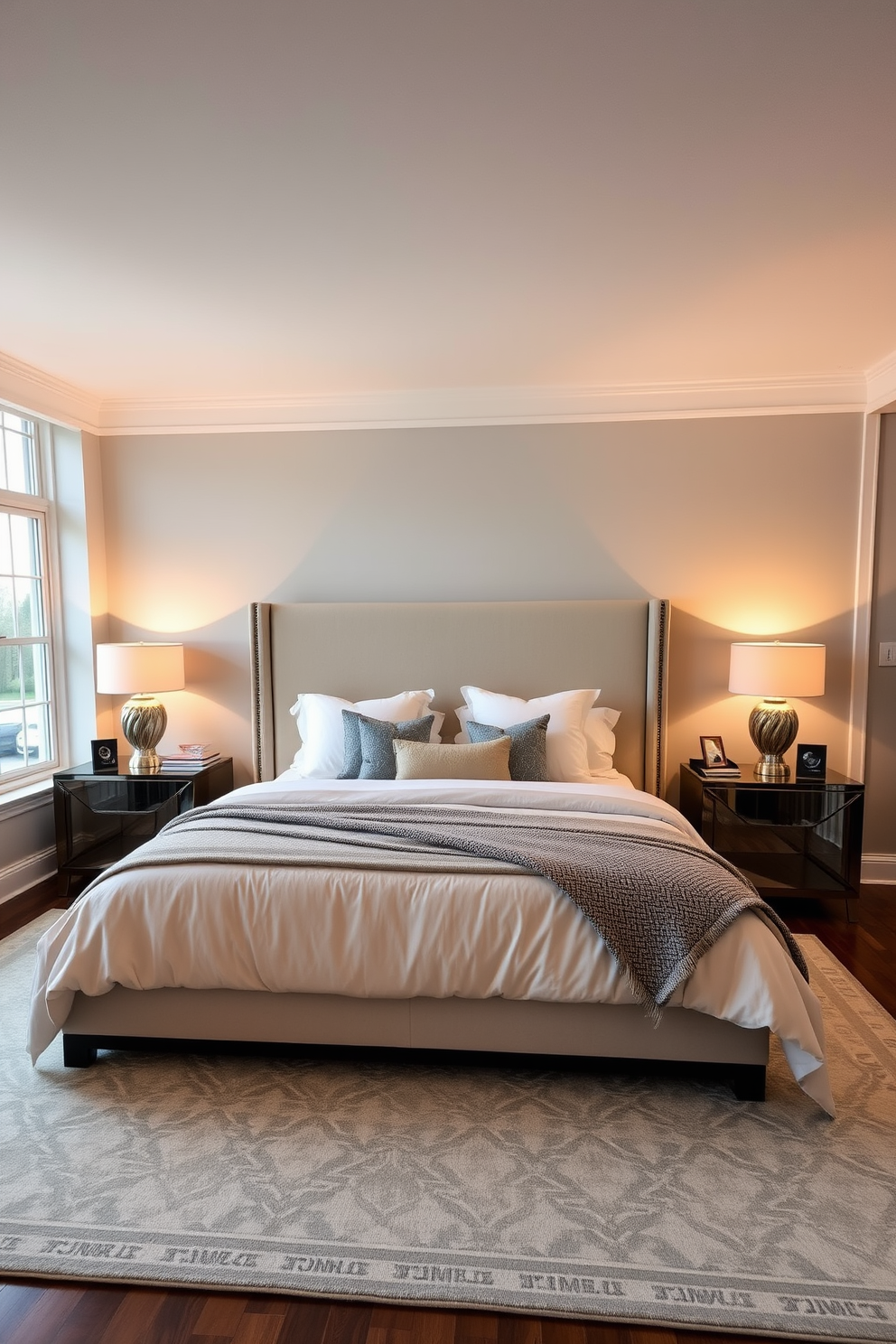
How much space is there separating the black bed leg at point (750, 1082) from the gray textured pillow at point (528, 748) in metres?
1.52

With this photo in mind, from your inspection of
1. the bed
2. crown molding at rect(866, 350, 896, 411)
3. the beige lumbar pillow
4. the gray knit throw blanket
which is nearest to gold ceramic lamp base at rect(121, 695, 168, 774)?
the gray knit throw blanket

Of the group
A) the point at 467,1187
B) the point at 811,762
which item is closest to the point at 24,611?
the point at 467,1187

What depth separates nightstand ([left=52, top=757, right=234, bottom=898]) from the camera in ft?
13.3

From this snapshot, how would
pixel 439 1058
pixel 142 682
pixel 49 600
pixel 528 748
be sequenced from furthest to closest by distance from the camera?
pixel 49 600
pixel 142 682
pixel 528 748
pixel 439 1058

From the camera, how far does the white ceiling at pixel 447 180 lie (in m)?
1.67

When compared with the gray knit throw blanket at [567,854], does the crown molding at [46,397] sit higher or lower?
higher

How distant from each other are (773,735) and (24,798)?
3.70m

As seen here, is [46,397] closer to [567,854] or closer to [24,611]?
[24,611]

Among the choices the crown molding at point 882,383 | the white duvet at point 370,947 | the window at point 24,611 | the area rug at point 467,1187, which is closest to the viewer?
the area rug at point 467,1187

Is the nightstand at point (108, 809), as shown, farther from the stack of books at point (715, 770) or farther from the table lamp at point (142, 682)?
the stack of books at point (715, 770)

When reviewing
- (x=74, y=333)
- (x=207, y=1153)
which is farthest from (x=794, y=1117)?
(x=74, y=333)

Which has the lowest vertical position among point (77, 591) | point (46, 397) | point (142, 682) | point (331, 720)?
point (331, 720)

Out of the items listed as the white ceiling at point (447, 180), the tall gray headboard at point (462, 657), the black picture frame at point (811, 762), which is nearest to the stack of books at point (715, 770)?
the tall gray headboard at point (462, 657)

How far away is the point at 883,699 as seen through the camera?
4.21 meters
